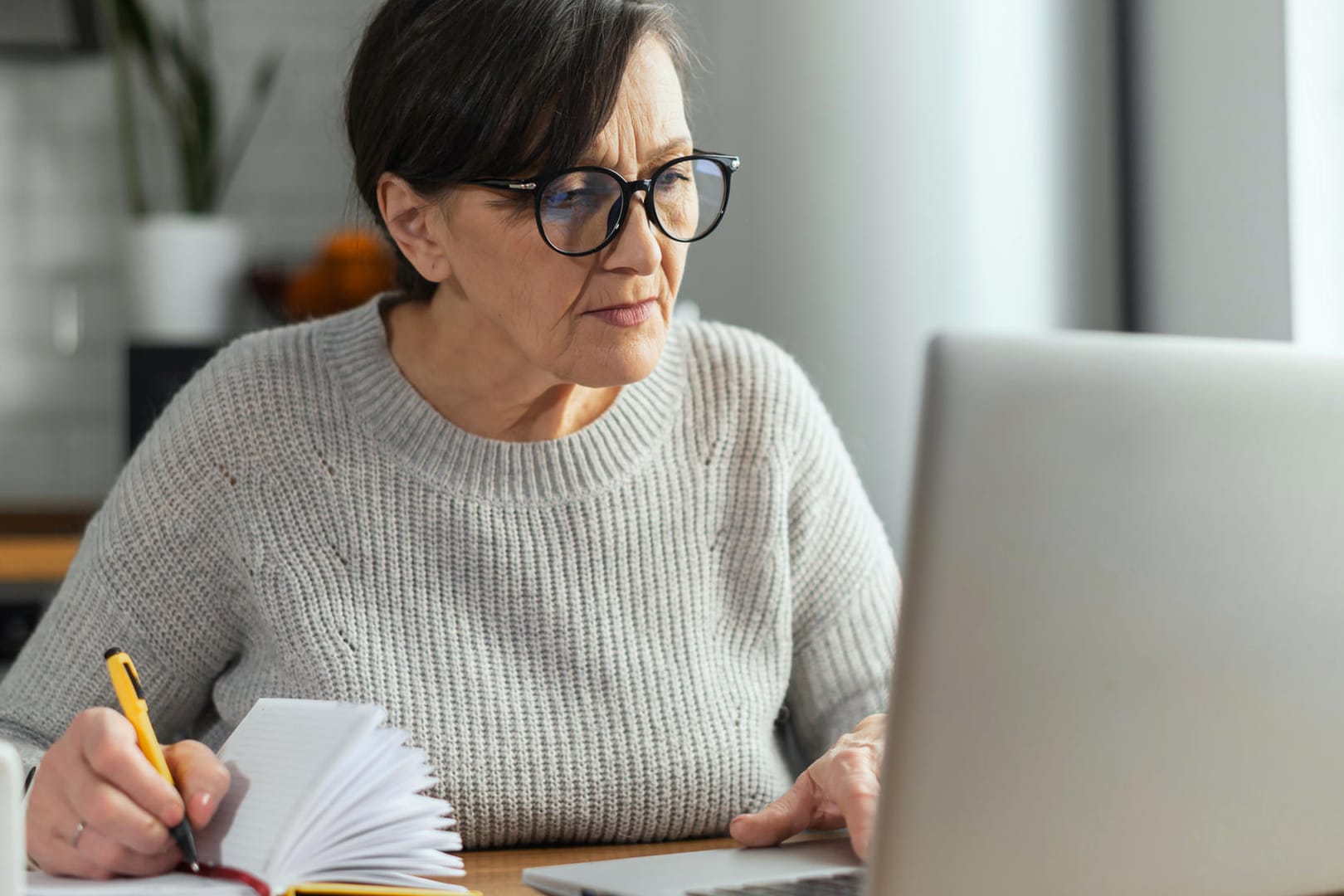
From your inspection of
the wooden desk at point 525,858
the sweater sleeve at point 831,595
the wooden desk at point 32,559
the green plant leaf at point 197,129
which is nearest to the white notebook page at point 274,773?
the wooden desk at point 525,858

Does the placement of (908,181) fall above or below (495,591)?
above

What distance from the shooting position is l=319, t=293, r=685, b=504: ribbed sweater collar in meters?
1.23

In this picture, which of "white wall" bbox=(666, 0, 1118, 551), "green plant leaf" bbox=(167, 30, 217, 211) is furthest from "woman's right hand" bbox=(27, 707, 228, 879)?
"green plant leaf" bbox=(167, 30, 217, 211)

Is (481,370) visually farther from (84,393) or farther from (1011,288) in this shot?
(84,393)

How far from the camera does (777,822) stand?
2.89 feet

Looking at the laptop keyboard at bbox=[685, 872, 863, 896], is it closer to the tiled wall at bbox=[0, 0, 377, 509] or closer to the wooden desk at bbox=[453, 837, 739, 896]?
the wooden desk at bbox=[453, 837, 739, 896]

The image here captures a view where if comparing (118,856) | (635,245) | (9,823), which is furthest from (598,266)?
(9,823)

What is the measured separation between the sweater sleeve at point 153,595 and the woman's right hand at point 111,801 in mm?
345

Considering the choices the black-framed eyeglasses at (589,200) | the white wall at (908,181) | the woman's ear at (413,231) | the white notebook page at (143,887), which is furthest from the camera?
the white wall at (908,181)

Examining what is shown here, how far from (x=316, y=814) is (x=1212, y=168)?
1.49 m

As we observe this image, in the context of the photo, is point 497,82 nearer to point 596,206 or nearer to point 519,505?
point 596,206

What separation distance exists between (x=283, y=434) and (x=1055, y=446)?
0.83m

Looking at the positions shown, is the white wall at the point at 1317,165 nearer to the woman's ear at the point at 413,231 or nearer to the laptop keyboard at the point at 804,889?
the woman's ear at the point at 413,231

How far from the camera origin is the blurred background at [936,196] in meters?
1.70
